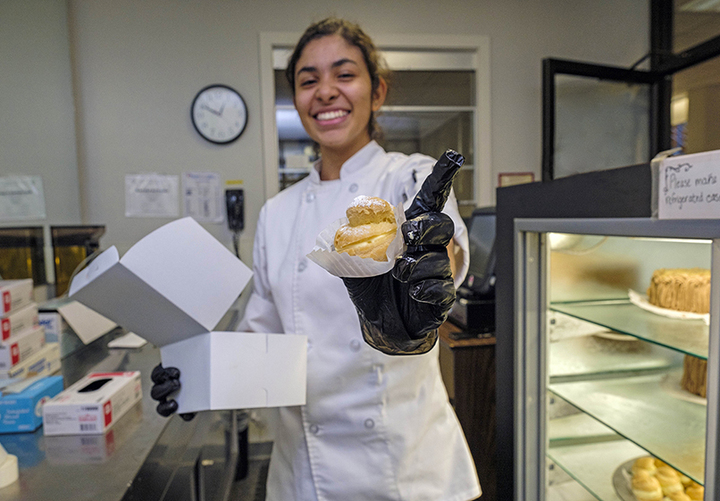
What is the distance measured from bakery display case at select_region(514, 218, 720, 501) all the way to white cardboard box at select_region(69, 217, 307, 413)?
0.61 meters

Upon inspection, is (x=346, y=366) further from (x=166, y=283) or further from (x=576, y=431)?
(x=576, y=431)

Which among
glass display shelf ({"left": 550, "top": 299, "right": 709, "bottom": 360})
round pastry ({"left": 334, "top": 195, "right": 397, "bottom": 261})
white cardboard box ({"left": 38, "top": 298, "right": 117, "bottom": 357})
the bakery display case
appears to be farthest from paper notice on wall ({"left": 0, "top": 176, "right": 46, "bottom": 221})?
glass display shelf ({"left": 550, "top": 299, "right": 709, "bottom": 360})

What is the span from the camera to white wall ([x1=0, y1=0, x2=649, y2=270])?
268 centimetres

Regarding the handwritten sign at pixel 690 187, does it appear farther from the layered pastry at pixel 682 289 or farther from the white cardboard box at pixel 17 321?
the white cardboard box at pixel 17 321

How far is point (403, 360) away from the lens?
3.05ft

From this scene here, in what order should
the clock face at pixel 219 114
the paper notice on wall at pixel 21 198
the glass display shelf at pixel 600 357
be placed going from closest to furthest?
the glass display shelf at pixel 600 357, the paper notice on wall at pixel 21 198, the clock face at pixel 219 114

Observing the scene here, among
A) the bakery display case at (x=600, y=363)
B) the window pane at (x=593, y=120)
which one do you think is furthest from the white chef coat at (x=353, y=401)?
the window pane at (x=593, y=120)

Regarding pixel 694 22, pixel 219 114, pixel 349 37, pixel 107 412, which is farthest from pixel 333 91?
pixel 694 22

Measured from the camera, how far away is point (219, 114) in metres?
2.75

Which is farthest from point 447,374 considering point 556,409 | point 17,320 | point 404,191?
point 17,320

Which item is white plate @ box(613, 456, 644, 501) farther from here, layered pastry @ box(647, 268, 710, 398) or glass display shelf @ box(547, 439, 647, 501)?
layered pastry @ box(647, 268, 710, 398)

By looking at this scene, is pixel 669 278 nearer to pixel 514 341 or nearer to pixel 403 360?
pixel 514 341

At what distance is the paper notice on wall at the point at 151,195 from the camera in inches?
108

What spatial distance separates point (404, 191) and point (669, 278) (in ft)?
2.18
